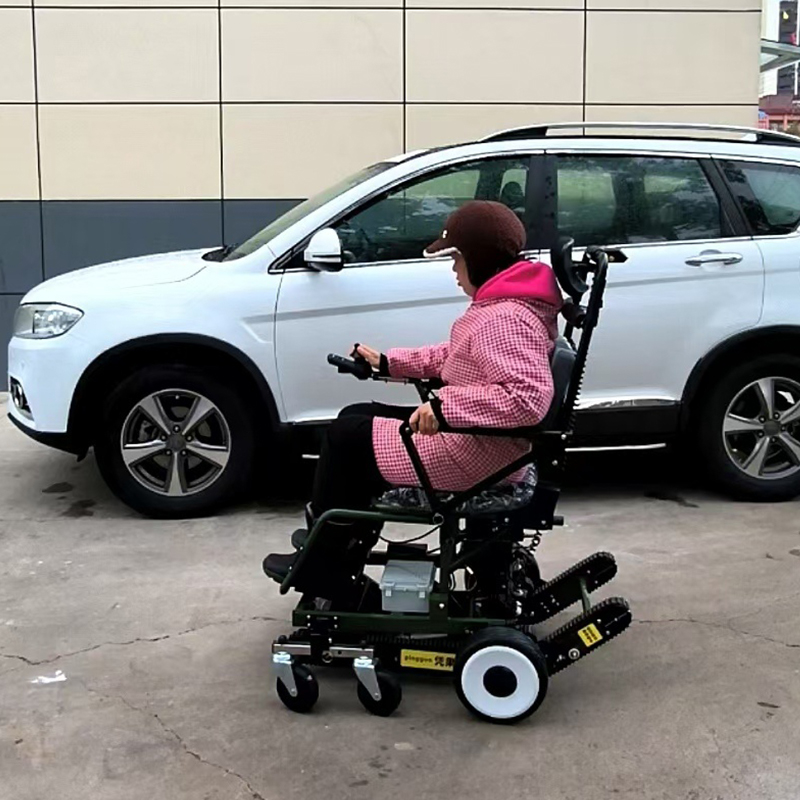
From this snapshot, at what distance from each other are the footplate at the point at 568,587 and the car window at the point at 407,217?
6.99 ft

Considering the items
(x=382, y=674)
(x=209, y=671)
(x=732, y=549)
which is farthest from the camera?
(x=732, y=549)

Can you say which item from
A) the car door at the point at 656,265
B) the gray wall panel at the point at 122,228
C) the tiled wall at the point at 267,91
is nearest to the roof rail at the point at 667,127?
the car door at the point at 656,265

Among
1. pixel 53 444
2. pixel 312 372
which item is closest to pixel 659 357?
pixel 312 372

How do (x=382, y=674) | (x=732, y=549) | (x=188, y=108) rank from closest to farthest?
(x=382, y=674)
(x=732, y=549)
(x=188, y=108)

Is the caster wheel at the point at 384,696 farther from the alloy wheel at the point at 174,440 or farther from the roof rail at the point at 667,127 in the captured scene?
the roof rail at the point at 667,127

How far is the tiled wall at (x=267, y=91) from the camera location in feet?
30.2

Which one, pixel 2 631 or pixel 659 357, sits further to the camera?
pixel 659 357

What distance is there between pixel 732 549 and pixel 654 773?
2147mm

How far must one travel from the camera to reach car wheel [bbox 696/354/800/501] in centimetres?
559

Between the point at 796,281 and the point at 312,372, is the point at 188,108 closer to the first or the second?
the point at 312,372

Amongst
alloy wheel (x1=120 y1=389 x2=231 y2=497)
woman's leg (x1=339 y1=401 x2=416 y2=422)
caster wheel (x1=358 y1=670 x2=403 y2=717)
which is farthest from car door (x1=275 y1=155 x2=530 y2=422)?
caster wheel (x1=358 y1=670 x2=403 y2=717)

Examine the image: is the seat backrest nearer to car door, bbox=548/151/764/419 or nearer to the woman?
the woman

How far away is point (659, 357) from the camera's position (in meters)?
5.50

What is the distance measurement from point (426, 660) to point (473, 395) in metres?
0.87
